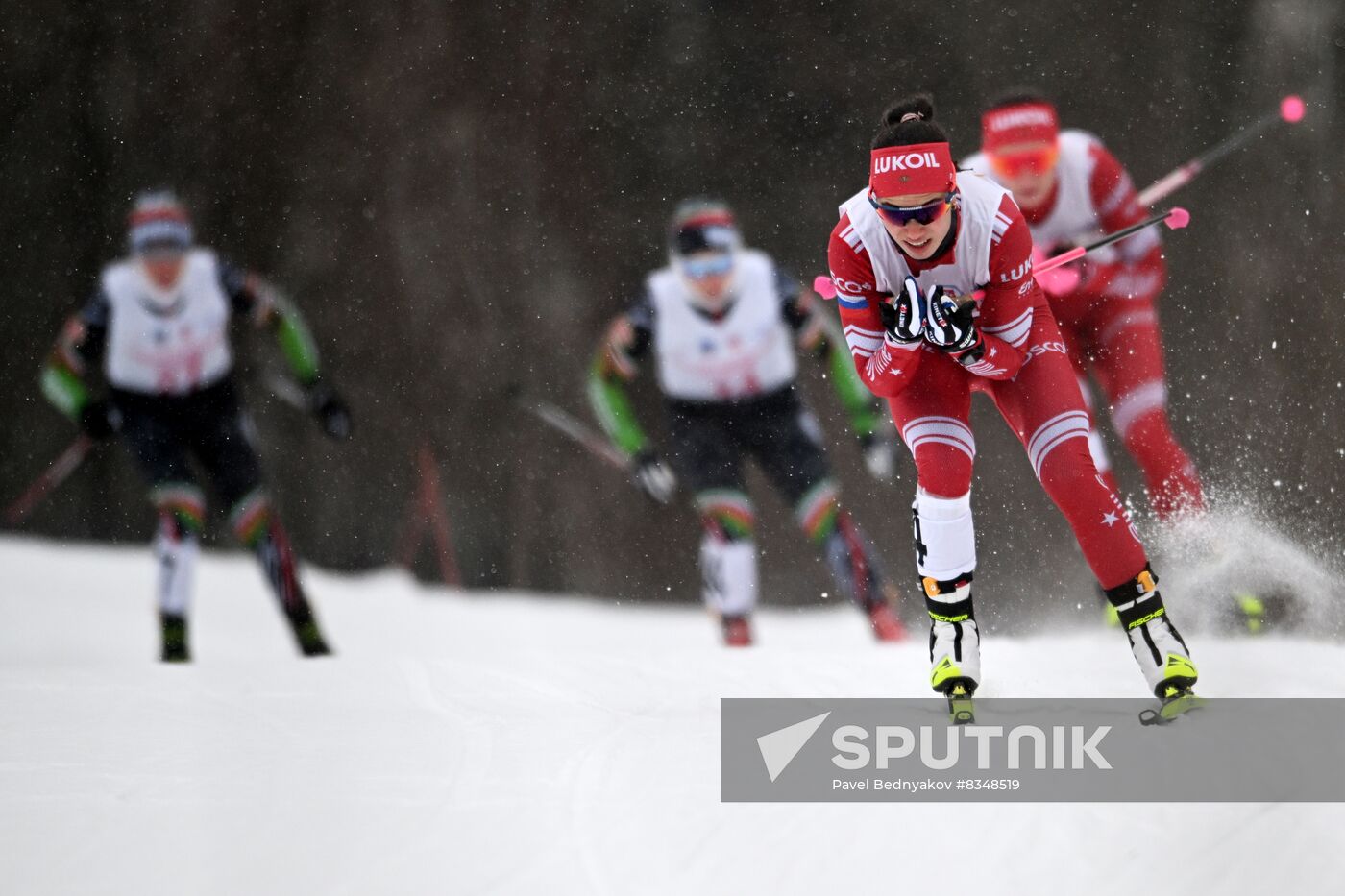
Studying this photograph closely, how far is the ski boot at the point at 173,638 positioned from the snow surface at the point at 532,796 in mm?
595

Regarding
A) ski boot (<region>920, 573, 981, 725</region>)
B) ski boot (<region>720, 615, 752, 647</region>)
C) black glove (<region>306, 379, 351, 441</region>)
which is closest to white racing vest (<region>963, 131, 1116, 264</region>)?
ski boot (<region>920, 573, 981, 725</region>)

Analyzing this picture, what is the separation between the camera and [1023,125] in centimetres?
388

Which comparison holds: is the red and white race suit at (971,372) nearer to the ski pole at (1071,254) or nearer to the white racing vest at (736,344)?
the ski pole at (1071,254)

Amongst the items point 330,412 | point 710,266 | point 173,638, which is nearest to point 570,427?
point 330,412

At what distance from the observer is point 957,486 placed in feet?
9.16

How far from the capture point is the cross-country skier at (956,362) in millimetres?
2680

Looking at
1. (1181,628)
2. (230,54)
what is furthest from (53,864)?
(230,54)

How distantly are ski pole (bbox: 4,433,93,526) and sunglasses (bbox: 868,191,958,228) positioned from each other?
453cm

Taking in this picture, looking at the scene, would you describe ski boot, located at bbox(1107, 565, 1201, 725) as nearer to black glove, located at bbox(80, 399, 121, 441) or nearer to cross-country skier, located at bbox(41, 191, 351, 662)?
cross-country skier, located at bbox(41, 191, 351, 662)

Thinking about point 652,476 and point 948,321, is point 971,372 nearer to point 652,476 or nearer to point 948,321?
point 948,321

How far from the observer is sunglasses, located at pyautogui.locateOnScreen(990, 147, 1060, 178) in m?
3.89

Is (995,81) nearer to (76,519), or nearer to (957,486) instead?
(957,486)

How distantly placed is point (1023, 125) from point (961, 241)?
1293mm

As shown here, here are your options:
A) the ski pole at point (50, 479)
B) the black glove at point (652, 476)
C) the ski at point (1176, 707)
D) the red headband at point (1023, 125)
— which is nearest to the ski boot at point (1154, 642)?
the ski at point (1176, 707)
